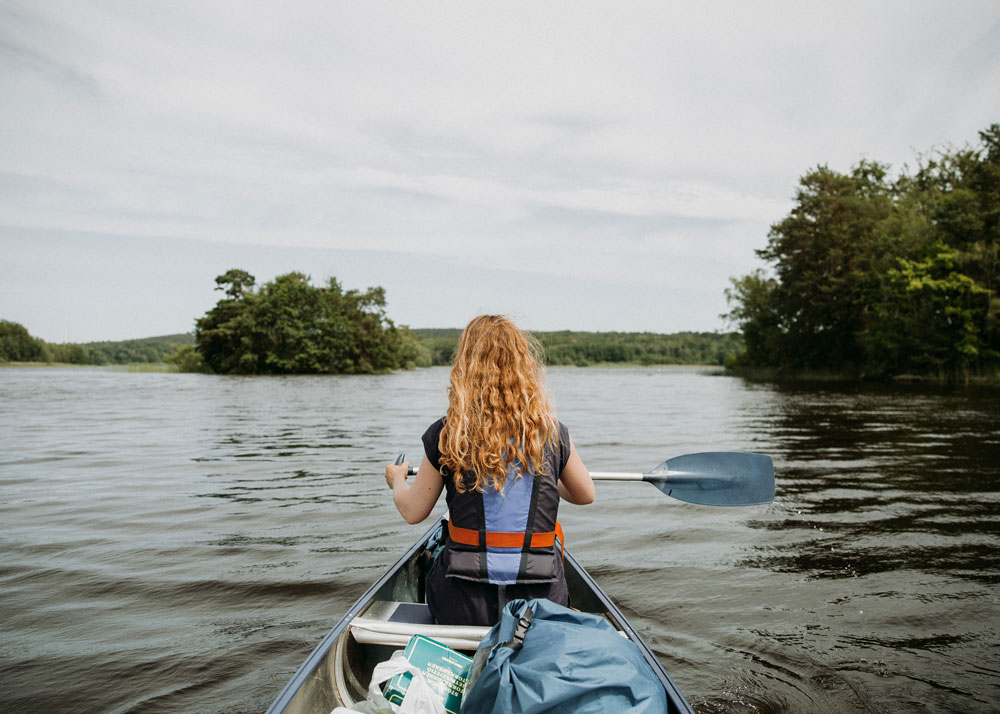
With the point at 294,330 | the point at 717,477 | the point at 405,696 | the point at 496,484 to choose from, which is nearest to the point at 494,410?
the point at 496,484

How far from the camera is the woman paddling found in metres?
2.50

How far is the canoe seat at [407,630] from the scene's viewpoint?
8.28ft

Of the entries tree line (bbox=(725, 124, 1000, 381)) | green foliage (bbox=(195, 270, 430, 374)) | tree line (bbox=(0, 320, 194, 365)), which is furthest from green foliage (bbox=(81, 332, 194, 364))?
tree line (bbox=(725, 124, 1000, 381))

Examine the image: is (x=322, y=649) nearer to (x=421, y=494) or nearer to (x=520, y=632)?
(x=421, y=494)

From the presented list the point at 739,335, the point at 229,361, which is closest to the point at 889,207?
the point at 739,335

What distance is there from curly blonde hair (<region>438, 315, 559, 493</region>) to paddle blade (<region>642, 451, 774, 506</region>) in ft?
5.53

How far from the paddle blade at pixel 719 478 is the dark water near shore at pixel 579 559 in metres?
0.89

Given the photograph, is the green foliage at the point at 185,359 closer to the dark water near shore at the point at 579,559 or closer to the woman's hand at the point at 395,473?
the dark water near shore at the point at 579,559

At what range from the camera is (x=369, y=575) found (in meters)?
5.24

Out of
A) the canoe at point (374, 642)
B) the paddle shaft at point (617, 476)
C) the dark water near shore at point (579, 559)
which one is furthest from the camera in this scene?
the paddle shaft at point (617, 476)

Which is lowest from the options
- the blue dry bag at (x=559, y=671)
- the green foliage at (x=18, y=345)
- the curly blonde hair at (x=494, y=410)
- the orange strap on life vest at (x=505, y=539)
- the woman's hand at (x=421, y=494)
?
the blue dry bag at (x=559, y=671)

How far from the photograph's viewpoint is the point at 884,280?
35.4 meters

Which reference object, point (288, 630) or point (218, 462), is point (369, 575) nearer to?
point (288, 630)

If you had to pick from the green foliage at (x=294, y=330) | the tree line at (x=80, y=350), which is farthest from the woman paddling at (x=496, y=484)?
the tree line at (x=80, y=350)
